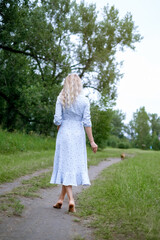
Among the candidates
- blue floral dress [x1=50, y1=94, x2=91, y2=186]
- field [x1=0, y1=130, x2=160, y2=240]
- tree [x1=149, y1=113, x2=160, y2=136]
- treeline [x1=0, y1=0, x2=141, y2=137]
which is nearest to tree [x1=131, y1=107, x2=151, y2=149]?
tree [x1=149, y1=113, x2=160, y2=136]

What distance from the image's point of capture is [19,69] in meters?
19.0

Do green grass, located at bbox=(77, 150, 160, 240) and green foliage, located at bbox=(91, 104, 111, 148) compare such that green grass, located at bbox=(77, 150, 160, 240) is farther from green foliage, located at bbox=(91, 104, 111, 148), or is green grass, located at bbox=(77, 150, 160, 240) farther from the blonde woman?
green foliage, located at bbox=(91, 104, 111, 148)

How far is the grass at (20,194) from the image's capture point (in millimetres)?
4086

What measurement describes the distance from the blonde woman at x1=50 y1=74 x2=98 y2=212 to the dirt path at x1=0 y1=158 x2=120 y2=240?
43cm

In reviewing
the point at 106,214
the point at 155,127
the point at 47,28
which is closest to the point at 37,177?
the point at 106,214

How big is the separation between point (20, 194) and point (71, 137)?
157 cm

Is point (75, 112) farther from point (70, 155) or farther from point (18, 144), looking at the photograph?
point (18, 144)

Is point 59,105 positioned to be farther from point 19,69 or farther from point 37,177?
point 19,69

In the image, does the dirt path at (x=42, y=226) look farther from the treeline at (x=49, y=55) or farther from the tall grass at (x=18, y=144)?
the treeline at (x=49, y=55)

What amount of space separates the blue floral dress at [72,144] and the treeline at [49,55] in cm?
1210

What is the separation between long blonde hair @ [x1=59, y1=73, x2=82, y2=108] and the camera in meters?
4.77

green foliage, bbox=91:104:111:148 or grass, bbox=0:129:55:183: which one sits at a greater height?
green foliage, bbox=91:104:111:148

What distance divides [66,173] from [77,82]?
1.63 m

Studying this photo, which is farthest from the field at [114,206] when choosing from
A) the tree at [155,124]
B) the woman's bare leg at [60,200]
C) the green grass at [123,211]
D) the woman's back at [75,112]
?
the tree at [155,124]
